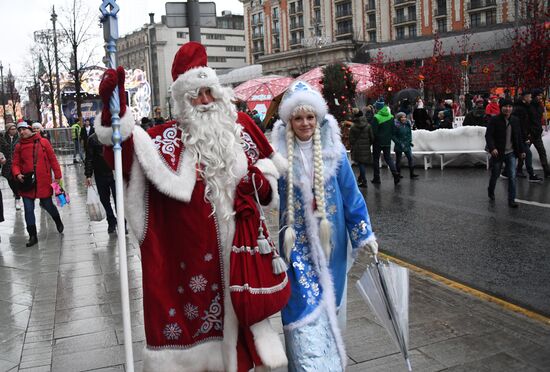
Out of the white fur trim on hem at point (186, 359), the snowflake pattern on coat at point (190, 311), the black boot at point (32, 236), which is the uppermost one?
the snowflake pattern on coat at point (190, 311)

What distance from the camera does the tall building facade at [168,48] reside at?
12275 cm

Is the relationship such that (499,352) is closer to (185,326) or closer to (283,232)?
(283,232)

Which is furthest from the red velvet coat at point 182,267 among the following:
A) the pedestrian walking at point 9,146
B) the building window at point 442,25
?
the building window at point 442,25

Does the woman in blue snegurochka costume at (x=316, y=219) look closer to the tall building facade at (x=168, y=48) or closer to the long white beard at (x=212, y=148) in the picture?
the long white beard at (x=212, y=148)

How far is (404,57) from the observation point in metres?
57.2

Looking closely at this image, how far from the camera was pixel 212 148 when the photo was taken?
3.18m

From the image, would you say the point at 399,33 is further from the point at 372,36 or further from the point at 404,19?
the point at 372,36

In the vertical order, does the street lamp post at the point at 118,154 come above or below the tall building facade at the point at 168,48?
below

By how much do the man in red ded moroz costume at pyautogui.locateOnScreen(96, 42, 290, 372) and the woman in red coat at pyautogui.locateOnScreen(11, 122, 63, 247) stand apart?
635cm

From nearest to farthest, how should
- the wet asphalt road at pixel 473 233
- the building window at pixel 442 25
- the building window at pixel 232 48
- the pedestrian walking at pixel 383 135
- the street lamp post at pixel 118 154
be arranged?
the street lamp post at pixel 118 154
the wet asphalt road at pixel 473 233
the pedestrian walking at pixel 383 135
the building window at pixel 442 25
the building window at pixel 232 48

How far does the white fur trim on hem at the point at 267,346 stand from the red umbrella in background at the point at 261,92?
28464 mm

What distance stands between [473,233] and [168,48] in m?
122

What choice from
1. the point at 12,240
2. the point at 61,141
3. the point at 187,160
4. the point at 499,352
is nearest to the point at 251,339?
the point at 187,160

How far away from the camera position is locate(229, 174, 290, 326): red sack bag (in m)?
2.98
